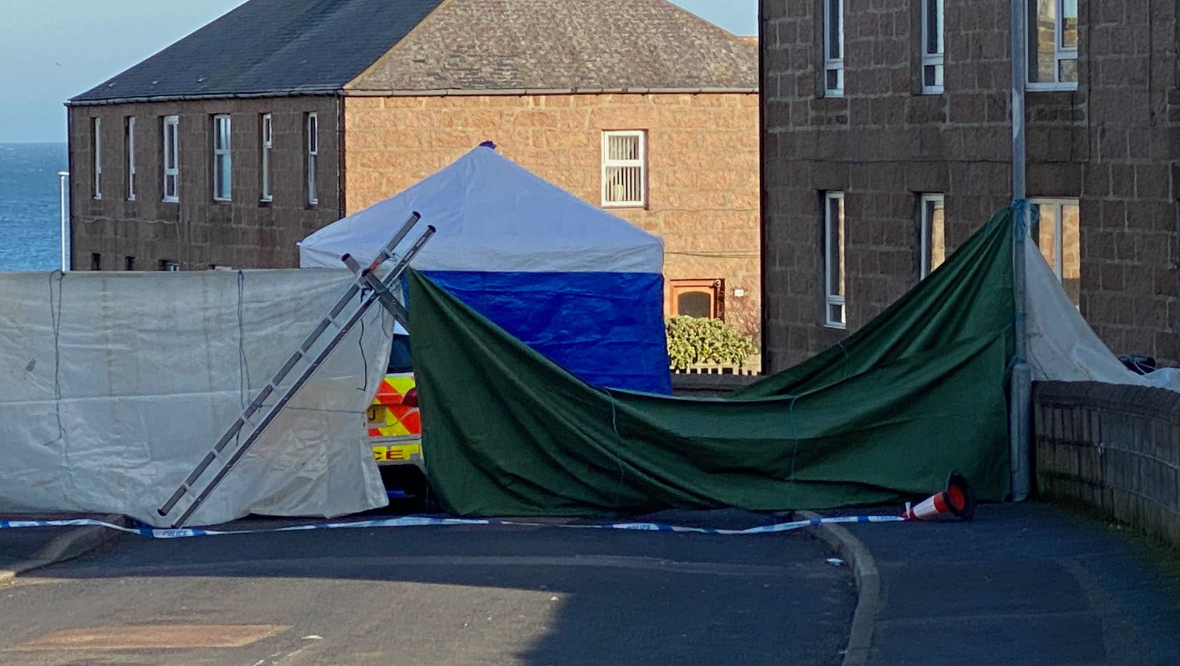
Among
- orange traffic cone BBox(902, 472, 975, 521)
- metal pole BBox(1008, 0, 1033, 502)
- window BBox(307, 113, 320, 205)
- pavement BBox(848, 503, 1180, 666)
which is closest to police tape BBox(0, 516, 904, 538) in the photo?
orange traffic cone BBox(902, 472, 975, 521)

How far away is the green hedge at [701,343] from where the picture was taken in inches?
1427

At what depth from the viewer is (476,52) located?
37.8 meters

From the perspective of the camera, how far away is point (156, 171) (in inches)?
1684

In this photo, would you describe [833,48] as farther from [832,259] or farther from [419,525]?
[419,525]

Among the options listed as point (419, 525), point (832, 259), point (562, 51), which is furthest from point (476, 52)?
point (419, 525)

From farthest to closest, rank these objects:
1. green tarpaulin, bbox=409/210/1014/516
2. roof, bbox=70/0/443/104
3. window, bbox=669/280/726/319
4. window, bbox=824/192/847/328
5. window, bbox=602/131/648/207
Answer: window, bbox=669/280/726/319, window, bbox=602/131/648/207, roof, bbox=70/0/443/104, window, bbox=824/192/847/328, green tarpaulin, bbox=409/210/1014/516

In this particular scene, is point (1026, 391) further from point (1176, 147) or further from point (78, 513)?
point (78, 513)

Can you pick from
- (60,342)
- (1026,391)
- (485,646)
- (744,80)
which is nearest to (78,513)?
(60,342)

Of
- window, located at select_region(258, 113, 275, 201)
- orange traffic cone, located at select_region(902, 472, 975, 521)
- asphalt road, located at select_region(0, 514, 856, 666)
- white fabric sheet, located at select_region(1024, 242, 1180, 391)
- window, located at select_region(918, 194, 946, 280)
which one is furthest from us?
window, located at select_region(258, 113, 275, 201)

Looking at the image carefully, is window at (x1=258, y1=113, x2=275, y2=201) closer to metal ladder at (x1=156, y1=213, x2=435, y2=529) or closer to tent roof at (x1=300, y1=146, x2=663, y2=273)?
tent roof at (x1=300, y1=146, x2=663, y2=273)

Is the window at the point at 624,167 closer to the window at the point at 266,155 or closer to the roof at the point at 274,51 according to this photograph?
the roof at the point at 274,51

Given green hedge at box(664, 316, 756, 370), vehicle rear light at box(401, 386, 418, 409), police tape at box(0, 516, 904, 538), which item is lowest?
police tape at box(0, 516, 904, 538)

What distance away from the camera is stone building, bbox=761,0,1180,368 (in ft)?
62.3

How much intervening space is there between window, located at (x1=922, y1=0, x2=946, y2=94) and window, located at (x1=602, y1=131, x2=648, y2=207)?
15.6m
